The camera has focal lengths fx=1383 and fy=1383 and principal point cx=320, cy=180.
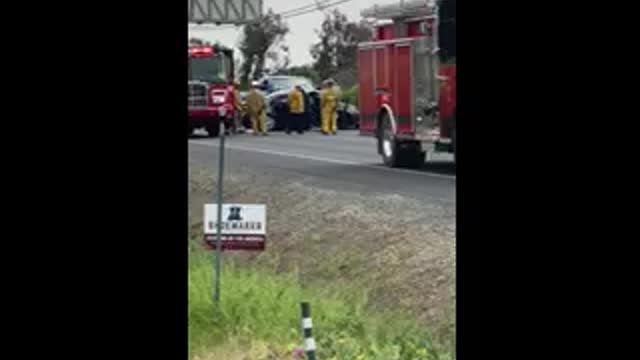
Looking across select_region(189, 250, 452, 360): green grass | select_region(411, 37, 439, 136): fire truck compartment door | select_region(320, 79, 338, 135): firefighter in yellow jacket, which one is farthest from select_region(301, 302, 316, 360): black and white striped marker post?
select_region(411, 37, 439, 136): fire truck compartment door

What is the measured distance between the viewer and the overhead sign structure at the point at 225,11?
581 cm

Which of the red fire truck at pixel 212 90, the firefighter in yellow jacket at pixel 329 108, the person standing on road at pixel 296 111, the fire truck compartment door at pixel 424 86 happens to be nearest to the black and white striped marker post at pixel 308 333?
the red fire truck at pixel 212 90

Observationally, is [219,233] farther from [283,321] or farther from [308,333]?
[308,333]

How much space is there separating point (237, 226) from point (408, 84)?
5244 millimetres

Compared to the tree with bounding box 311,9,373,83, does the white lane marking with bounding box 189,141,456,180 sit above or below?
below

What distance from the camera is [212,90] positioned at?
7523mm

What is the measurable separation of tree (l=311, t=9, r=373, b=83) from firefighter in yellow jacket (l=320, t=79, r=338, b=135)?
148 millimetres

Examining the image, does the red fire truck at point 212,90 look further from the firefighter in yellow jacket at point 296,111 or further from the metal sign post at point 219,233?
the firefighter in yellow jacket at point 296,111

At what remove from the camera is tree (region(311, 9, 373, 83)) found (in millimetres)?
6766

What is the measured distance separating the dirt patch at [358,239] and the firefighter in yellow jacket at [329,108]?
510 millimetres

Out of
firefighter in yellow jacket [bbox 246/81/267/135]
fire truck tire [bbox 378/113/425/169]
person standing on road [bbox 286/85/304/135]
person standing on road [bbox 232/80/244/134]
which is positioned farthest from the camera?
fire truck tire [bbox 378/113/425/169]

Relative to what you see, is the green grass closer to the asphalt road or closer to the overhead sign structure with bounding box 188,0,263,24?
the asphalt road

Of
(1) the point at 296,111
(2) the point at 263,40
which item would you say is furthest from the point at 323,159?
(2) the point at 263,40
